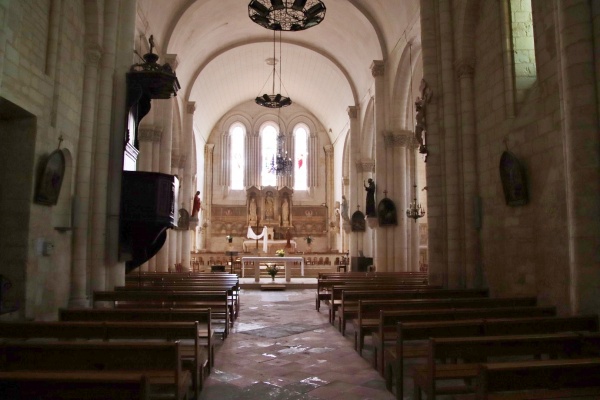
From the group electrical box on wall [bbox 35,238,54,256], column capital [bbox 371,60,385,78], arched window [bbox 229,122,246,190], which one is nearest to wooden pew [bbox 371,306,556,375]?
electrical box on wall [bbox 35,238,54,256]

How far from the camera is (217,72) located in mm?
24328

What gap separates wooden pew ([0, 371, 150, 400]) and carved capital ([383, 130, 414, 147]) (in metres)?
15.2

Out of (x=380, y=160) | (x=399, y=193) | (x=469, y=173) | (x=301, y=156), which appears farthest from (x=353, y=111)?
(x=469, y=173)

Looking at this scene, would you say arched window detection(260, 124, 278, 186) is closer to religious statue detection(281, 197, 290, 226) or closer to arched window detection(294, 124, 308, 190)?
arched window detection(294, 124, 308, 190)

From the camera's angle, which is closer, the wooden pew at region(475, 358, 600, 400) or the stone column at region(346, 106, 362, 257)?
the wooden pew at region(475, 358, 600, 400)

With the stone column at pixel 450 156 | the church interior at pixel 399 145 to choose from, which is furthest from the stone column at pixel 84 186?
the stone column at pixel 450 156

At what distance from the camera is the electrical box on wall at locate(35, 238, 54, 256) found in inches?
285

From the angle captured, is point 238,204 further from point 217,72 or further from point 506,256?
point 506,256

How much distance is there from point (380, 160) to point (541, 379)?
14.7 metres

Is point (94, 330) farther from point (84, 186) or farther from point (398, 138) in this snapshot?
point (398, 138)

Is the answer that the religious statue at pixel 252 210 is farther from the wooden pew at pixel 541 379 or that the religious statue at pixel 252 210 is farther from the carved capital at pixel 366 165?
the wooden pew at pixel 541 379

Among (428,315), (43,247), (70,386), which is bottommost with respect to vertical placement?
(70,386)

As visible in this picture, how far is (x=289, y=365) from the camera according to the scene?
229 inches

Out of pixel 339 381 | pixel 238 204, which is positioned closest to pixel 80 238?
pixel 339 381
